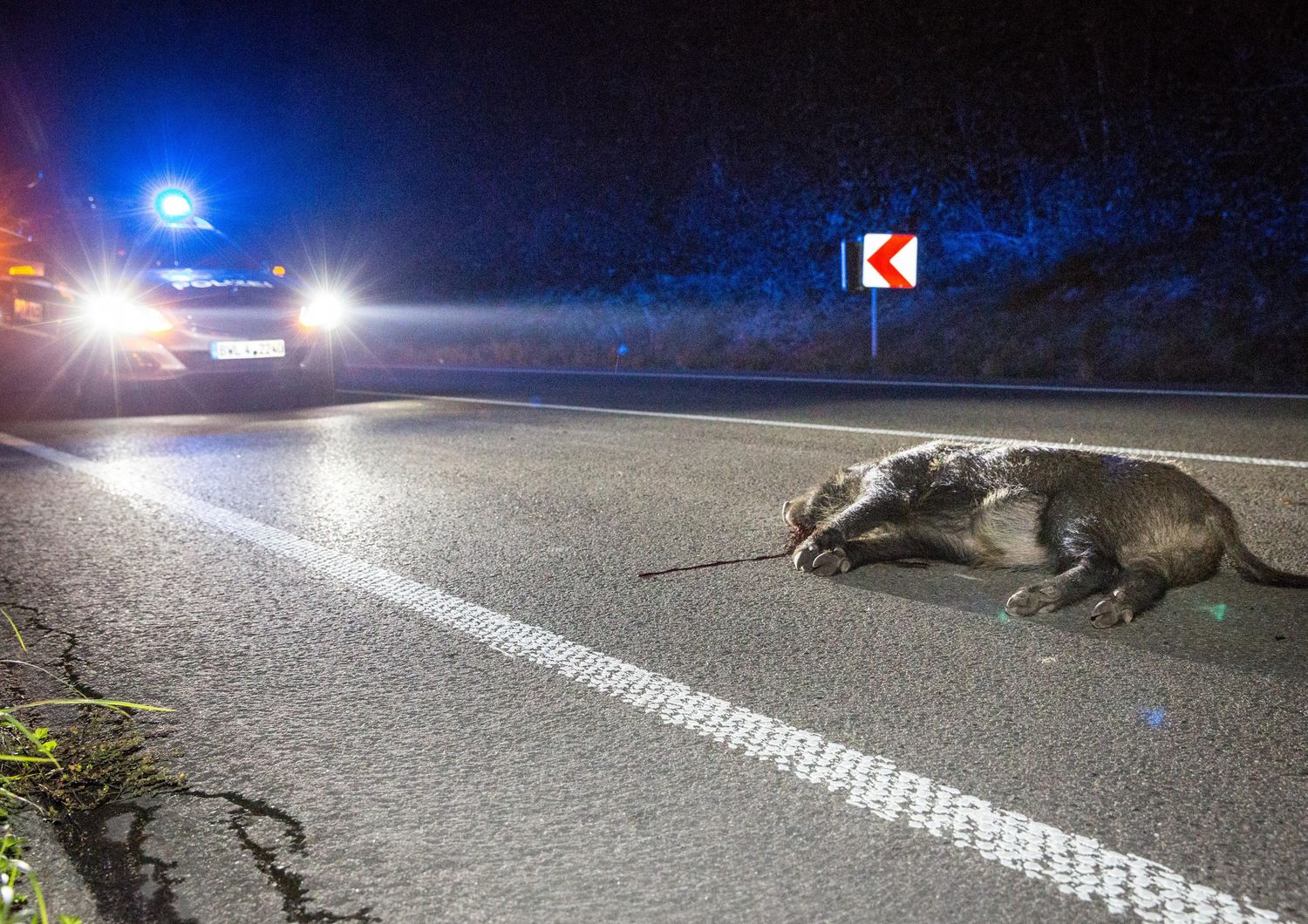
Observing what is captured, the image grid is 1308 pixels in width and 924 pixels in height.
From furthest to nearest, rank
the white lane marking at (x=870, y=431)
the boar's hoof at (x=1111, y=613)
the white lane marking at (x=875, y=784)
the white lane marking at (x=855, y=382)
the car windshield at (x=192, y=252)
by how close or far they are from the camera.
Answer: the car windshield at (x=192, y=252), the white lane marking at (x=855, y=382), the white lane marking at (x=870, y=431), the boar's hoof at (x=1111, y=613), the white lane marking at (x=875, y=784)

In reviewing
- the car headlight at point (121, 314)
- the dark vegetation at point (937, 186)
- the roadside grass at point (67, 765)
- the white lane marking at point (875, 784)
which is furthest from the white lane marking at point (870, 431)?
the dark vegetation at point (937, 186)

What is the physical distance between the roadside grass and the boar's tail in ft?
10.9

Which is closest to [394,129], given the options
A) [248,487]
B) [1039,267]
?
[1039,267]

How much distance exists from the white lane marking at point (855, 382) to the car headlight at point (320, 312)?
428cm

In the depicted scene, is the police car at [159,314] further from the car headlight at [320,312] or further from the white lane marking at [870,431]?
A: the white lane marking at [870,431]

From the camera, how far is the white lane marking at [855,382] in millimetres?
10484

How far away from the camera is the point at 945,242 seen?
72.8ft

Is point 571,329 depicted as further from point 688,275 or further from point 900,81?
point 900,81

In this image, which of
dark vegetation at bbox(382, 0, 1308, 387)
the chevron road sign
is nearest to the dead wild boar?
dark vegetation at bbox(382, 0, 1308, 387)

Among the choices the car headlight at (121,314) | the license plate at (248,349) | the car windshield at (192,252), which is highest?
the car windshield at (192,252)

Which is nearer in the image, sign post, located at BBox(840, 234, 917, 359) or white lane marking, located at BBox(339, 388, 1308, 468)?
white lane marking, located at BBox(339, 388, 1308, 468)

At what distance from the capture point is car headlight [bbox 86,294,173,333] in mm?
10594

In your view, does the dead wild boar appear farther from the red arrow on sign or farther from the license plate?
the red arrow on sign

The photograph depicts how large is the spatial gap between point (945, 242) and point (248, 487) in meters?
18.4
